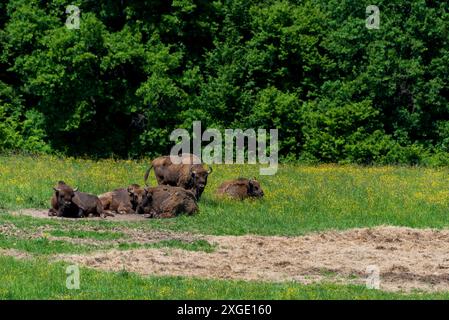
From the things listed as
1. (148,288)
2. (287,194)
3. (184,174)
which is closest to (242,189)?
(287,194)

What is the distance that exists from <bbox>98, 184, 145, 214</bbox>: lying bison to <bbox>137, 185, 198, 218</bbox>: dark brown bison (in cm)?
44

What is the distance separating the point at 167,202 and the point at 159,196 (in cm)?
37

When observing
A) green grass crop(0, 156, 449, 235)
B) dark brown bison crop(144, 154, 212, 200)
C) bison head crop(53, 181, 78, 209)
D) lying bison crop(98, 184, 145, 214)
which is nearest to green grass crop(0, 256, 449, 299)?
green grass crop(0, 156, 449, 235)

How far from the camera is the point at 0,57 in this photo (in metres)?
44.8

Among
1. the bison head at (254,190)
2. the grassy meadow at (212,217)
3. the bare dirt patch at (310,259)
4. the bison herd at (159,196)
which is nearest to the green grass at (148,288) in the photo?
the grassy meadow at (212,217)

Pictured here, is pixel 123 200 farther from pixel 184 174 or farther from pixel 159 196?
pixel 184 174

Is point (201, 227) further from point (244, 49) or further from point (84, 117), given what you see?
point (244, 49)

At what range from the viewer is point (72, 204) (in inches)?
950

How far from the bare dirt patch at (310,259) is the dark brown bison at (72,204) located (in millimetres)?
4443

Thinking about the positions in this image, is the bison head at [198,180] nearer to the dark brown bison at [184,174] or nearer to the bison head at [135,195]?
the dark brown bison at [184,174]

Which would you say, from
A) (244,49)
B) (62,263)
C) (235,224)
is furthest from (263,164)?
(62,263)

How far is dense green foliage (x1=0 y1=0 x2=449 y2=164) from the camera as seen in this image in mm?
41906

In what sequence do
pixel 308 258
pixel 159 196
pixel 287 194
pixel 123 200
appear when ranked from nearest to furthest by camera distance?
pixel 308 258, pixel 159 196, pixel 123 200, pixel 287 194

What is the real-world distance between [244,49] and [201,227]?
2358cm
